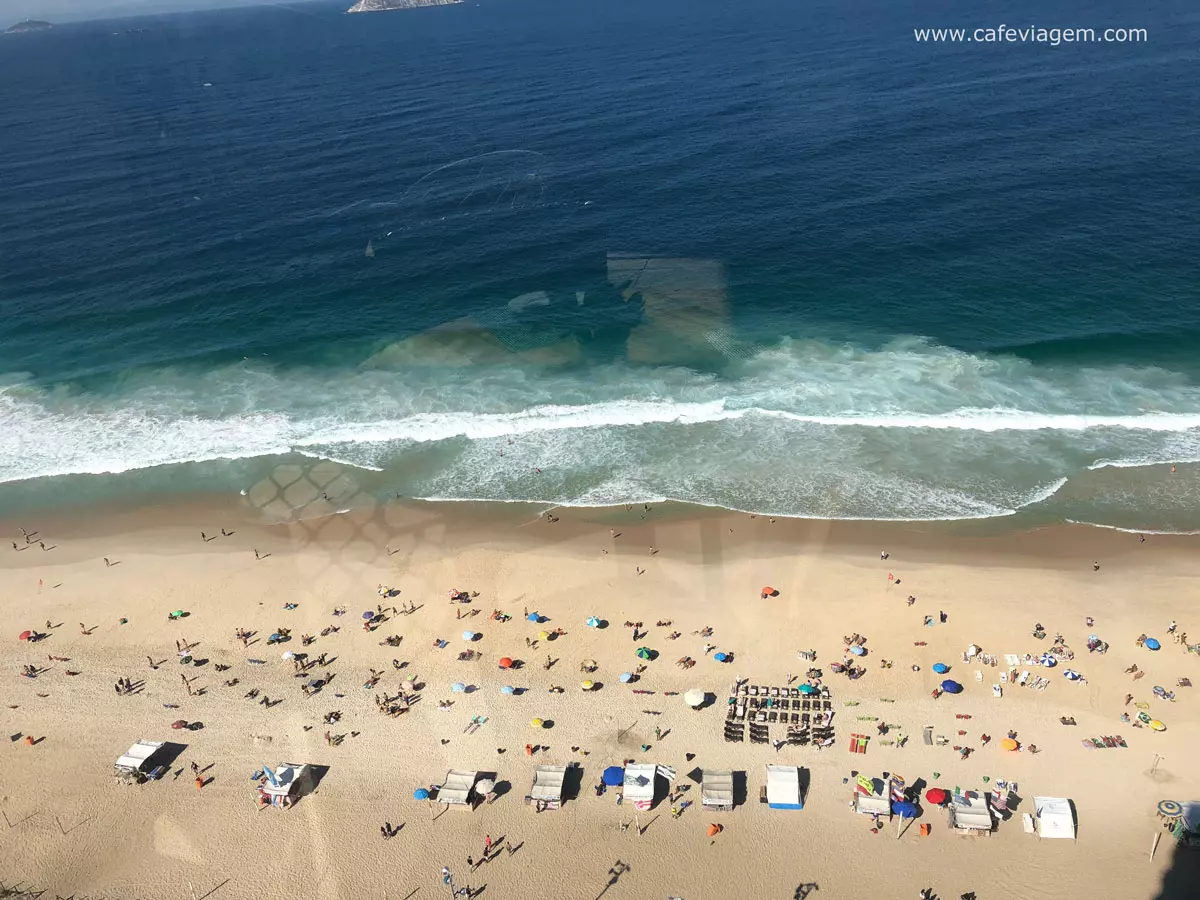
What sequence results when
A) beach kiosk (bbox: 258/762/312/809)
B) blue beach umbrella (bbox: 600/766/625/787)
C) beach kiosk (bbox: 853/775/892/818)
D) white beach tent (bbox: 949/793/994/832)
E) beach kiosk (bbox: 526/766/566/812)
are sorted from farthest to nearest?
blue beach umbrella (bbox: 600/766/625/787)
beach kiosk (bbox: 258/762/312/809)
beach kiosk (bbox: 526/766/566/812)
beach kiosk (bbox: 853/775/892/818)
white beach tent (bbox: 949/793/994/832)

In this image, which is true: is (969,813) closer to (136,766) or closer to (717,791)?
(717,791)

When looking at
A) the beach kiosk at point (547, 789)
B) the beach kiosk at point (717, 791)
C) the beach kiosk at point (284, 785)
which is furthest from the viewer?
the beach kiosk at point (284, 785)

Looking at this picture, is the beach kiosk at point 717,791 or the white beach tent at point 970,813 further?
the beach kiosk at point 717,791

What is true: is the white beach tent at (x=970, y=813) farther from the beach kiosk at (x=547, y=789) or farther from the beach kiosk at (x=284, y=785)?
the beach kiosk at (x=284, y=785)

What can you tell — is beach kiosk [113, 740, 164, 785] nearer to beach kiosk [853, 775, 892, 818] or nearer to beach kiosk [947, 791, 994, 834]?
beach kiosk [853, 775, 892, 818]

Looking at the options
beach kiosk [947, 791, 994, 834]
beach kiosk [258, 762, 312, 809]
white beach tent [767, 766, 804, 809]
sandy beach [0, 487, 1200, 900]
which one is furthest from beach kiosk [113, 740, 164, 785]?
beach kiosk [947, 791, 994, 834]

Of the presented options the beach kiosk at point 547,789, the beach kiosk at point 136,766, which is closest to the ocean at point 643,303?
the beach kiosk at point 136,766

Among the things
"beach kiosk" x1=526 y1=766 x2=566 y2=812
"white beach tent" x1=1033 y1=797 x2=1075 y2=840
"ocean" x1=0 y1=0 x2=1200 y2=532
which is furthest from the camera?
"ocean" x1=0 y1=0 x2=1200 y2=532

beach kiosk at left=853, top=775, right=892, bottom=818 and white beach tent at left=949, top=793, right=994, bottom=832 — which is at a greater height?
beach kiosk at left=853, top=775, right=892, bottom=818
